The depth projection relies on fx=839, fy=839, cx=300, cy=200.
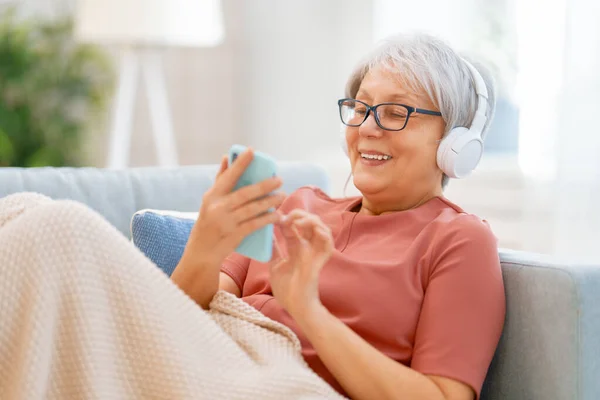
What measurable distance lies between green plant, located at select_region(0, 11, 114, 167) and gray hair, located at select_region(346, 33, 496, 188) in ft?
8.83

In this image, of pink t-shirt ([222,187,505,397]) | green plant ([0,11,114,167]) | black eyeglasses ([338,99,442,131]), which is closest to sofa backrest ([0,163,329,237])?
pink t-shirt ([222,187,505,397])

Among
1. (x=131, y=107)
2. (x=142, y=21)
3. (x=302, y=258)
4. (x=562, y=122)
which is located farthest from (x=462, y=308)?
(x=131, y=107)

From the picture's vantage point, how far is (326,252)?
123cm

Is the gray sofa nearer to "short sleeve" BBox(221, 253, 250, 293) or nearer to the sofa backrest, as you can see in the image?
"short sleeve" BBox(221, 253, 250, 293)

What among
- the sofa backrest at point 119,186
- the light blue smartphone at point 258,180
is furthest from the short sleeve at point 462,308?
the sofa backrest at point 119,186

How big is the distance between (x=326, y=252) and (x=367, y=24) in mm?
2166

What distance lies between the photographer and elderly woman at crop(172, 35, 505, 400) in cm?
124

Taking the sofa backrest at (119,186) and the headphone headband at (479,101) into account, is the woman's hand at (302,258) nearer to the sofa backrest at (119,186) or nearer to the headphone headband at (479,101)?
the headphone headband at (479,101)

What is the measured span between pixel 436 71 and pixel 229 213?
474 mm

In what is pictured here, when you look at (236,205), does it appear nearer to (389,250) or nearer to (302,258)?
(302,258)

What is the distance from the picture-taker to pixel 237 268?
159cm

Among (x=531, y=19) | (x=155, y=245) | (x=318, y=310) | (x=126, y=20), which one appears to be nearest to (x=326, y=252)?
(x=318, y=310)

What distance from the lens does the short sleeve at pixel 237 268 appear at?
159cm

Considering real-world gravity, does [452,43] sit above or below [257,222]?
above
